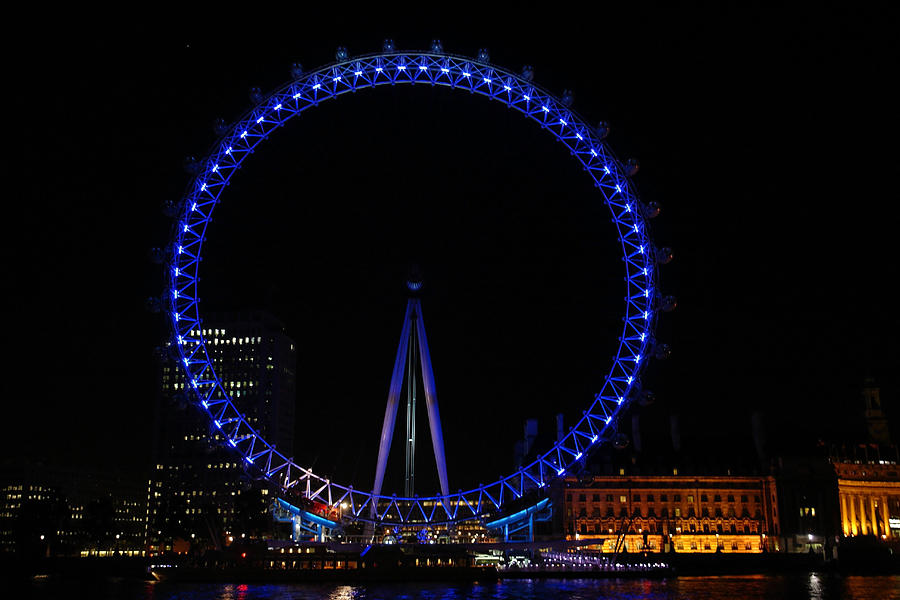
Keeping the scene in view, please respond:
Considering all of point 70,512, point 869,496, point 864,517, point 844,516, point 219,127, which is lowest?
point 864,517

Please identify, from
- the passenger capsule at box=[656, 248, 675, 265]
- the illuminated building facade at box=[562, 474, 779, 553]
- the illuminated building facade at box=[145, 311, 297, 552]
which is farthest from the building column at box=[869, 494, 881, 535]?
the illuminated building facade at box=[145, 311, 297, 552]

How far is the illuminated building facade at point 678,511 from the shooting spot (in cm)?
9244

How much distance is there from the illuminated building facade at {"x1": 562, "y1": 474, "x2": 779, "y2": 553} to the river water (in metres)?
25.6

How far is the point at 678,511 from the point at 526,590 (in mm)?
43235

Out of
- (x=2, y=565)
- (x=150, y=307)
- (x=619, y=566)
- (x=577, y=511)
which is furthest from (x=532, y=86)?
(x=2, y=565)

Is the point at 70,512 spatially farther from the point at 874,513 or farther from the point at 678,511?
the point at 874,513

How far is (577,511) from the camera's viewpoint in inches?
3649

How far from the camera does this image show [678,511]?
9400 centimetres

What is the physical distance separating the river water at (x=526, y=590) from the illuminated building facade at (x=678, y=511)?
25.6m

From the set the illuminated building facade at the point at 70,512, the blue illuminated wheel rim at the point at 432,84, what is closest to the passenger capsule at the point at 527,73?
the blue illuminated wheel rim at the point at 432,84

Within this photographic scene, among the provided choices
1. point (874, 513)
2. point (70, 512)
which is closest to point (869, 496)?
point (874, 513)

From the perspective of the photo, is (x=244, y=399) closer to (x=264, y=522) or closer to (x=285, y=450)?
(x=285, y=450)

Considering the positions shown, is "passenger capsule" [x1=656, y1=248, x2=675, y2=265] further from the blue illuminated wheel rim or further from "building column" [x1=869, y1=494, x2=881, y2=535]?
"building column" [x1=869, y1=494, x2=881, y2=535]

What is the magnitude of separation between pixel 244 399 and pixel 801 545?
101 metres
